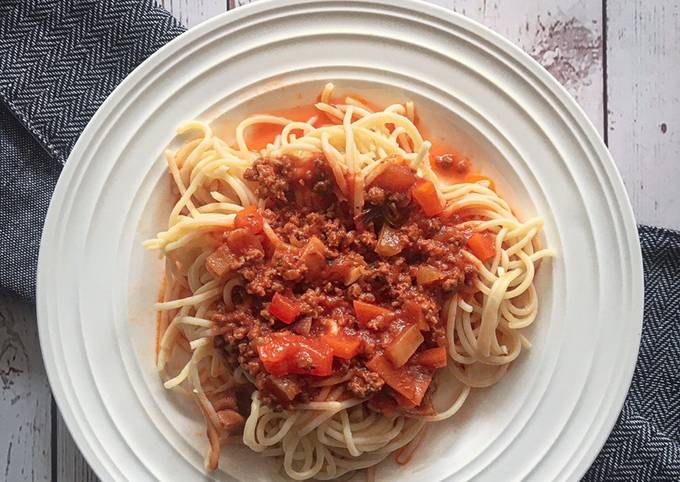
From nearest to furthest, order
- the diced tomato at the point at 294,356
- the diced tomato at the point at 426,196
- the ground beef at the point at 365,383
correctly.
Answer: the diced tomato at the point at 294,356 → the ground beef at the point at 365,383 → the diced tomato at the point at 426,196

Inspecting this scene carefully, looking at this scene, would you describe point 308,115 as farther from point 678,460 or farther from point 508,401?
point 678,460

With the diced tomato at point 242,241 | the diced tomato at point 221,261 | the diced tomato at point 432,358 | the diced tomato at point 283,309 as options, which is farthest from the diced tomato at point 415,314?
the diced tomato at point 221,261

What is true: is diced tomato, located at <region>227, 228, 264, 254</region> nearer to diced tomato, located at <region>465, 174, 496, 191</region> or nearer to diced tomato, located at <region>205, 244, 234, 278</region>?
diced tomato, located at <region>205, 244, 234, 278</region>

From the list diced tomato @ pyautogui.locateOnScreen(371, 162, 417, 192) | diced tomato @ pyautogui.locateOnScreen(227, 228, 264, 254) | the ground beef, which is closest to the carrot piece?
diced tomato @ pyautogui.locateOnScreen(371, 162, 417, 192)

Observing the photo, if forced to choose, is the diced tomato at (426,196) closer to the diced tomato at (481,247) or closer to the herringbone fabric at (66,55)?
the diced tomato at (481,247)

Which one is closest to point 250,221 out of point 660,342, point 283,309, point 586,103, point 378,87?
point 283,309
